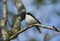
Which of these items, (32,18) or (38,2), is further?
(38,2)

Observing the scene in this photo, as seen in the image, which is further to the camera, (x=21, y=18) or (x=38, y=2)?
(x=38, y=2)

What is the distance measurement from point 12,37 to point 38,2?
257 cm

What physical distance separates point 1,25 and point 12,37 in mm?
164

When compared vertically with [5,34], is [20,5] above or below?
above

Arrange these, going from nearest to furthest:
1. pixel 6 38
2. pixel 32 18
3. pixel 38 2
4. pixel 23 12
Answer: pixel 6 38
pixel 23 12
pixel 32 18
pixel 38 2

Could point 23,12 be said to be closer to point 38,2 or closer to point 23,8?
point 23,8

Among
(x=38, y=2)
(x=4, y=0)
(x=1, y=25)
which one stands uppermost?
(x=4, y=0)

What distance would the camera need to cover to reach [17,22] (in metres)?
2.88

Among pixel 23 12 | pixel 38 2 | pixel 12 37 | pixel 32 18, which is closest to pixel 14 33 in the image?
pixel 12 37

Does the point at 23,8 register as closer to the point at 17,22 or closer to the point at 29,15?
the point at 17,22

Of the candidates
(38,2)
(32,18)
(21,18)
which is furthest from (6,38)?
(38,2)

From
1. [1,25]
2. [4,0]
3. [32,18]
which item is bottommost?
[32,18]

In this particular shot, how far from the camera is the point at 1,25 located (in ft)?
9.25

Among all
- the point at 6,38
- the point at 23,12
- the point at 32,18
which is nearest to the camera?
the point at 6,38
